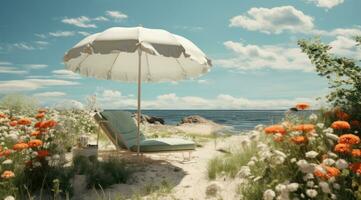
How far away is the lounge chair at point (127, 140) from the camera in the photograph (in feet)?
26.9

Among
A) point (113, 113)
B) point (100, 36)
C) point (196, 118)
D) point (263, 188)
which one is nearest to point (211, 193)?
point (263, 188)

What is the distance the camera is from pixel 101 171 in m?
6.56

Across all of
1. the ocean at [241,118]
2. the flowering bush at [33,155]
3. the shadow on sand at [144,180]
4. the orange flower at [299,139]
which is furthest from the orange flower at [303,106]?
the flowering bush at [33,155]

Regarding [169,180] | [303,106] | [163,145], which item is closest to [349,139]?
[303,106]

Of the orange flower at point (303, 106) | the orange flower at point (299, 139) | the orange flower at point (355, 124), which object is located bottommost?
the orange flower at point (299, 139)

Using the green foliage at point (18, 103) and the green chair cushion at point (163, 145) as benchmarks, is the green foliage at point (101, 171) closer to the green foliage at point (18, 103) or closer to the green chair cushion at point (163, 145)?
the green chair cushion at point (163, 145)

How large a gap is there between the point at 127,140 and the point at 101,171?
1.99 meters

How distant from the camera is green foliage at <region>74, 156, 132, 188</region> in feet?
21.1

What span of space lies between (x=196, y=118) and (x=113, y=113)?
24152mm

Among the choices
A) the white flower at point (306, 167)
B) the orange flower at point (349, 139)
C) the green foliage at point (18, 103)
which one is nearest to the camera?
the white flower at point (306, 167)

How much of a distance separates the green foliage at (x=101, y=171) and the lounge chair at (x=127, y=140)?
1147 mm

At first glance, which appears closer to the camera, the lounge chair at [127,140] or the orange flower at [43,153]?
the orange flower at [43,153]

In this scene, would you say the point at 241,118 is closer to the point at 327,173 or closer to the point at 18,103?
the point at 18,103

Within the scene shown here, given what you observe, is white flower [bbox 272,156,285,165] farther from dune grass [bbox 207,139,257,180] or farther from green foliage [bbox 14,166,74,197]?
green foliage [bbox 14,166,74,197]
